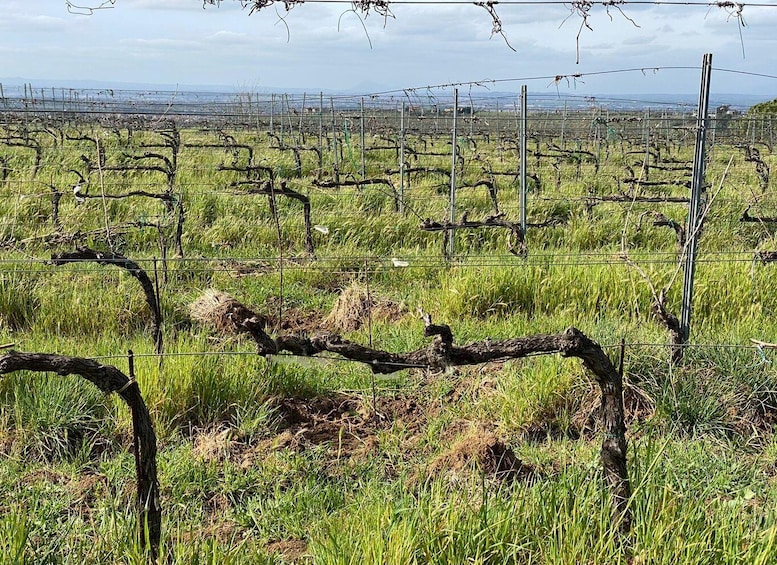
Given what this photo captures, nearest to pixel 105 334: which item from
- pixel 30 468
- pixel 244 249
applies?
pixel 30 468

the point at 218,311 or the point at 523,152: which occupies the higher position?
the point at 523,152

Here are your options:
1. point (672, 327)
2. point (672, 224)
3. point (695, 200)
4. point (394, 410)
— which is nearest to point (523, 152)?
point (672, 224)

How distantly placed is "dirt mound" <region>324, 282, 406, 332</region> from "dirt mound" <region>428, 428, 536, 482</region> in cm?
233

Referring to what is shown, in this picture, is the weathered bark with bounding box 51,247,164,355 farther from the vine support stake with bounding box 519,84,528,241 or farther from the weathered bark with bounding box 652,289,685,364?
Result: the vine support stake with bounding box 519,84,528,241

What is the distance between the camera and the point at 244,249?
8000mm

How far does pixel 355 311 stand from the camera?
19.1 ft

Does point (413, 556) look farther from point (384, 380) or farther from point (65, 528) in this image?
point (384, 380)

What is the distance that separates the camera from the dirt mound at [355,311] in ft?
18.9

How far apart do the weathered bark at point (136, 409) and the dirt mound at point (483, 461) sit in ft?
4.16

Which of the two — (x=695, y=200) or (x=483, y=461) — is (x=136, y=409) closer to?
(x=483, y=461)

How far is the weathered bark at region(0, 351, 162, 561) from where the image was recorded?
2.26m

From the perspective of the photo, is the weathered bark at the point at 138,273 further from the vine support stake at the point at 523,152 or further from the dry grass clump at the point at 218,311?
the vine support stake at the point at 523,152

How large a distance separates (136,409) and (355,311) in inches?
A: 135

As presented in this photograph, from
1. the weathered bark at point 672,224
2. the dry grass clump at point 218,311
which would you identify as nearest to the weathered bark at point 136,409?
the dry grass clump at point 218,311
